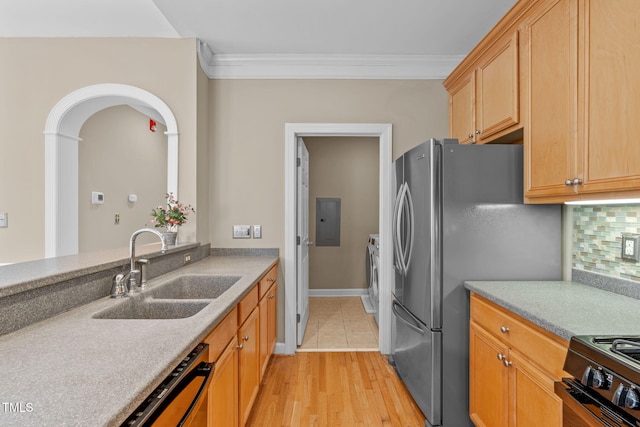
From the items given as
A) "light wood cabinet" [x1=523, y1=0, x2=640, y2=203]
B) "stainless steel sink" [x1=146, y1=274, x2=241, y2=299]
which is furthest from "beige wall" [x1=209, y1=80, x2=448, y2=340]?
"light wood cabinet" [x1=523, y1=0, x2=640, y2=203]

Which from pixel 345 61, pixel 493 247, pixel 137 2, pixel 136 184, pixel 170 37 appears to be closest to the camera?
pixel 493 247

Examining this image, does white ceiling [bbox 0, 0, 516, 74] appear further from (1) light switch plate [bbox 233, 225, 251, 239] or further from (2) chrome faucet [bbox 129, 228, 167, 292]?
(2) chrome faucet [bbox 129, 228, 167, 292]

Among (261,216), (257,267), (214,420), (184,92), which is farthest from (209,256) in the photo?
(214,420)

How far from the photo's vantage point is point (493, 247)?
193 cm

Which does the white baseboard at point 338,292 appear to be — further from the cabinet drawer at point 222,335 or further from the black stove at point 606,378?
the black stove at point 606,378

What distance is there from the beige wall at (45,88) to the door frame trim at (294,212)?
0.80 metres

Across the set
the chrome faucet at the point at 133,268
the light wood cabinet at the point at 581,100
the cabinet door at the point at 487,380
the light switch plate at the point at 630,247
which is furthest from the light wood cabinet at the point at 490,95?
the chrome faucet at the point at 133,268

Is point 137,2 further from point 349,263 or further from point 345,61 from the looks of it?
point 349,263

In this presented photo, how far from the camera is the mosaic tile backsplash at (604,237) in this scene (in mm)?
1575

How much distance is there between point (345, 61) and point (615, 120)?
2.14 meters

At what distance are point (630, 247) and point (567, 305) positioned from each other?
1.49ft

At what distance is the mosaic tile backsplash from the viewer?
1575 millimetres

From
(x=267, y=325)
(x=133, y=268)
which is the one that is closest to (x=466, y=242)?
(x=267, y=325)

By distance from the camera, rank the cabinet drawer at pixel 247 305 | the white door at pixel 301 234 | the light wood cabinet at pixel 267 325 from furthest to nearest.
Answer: the white door at pixel 301 234
the light wood cabinet at pixel 267 325
the cabinet drawer at pixel 247 305
